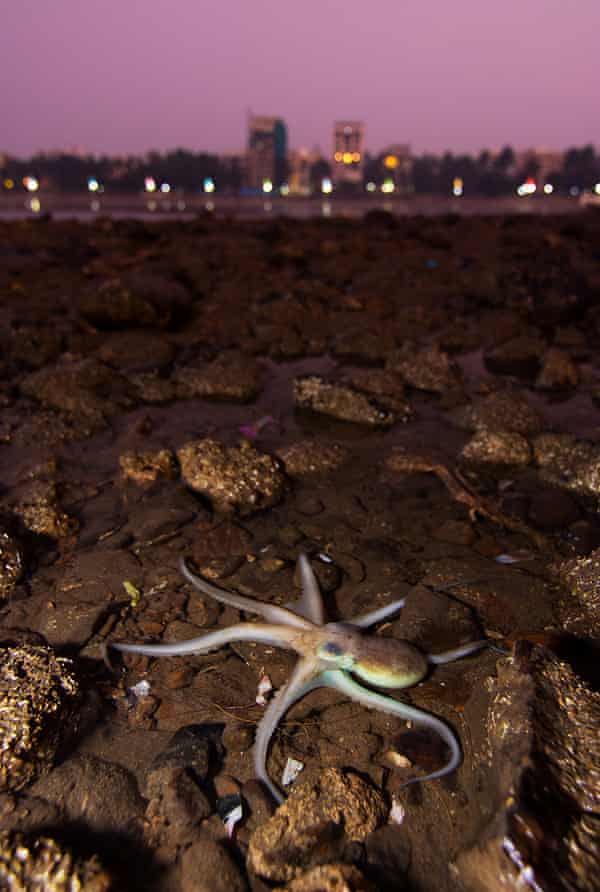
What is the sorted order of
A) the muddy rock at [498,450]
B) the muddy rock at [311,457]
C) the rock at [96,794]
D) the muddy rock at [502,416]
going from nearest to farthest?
the rock at [96,794] → the muddy rock at [311,457] → the muddy rock at [498,450] → the muddy rock at [502,416]

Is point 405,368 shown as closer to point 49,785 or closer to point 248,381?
point 248,381

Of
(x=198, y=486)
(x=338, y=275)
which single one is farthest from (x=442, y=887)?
(x=338, y=275)

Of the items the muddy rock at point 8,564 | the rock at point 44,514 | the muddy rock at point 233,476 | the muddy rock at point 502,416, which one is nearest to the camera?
the muddy rock at point 8,564

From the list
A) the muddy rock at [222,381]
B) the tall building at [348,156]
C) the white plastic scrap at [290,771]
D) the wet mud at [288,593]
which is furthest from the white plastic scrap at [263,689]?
the tall building at [348,156]

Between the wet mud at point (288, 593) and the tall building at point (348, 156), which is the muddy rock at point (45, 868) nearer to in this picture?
the wet mud at point (288, 593)

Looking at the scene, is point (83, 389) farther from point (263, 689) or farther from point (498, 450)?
point (263, 689)

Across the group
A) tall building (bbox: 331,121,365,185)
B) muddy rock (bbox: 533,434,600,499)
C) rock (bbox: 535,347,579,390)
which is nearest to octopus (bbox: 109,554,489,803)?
muddy rock (bbox: 533,434,600,499)

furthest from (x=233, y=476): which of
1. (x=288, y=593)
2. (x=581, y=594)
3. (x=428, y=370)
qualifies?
(x=428, y=370)
